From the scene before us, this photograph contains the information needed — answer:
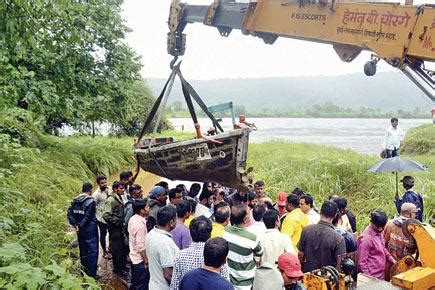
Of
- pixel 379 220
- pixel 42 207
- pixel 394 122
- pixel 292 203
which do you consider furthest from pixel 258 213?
pixel 394 122

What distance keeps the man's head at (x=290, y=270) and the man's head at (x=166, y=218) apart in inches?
42.1

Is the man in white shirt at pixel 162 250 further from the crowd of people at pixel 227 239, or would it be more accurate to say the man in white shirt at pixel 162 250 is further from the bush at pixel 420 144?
the bush at pixel 420 144

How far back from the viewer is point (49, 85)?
1194 centimetres

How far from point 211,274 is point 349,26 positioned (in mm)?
3586

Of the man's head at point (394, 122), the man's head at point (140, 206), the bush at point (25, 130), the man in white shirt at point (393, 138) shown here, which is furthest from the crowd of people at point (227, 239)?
the bush at point (25, 130)

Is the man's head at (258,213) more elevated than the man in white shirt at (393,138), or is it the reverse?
the man in white shirt at (393,138)

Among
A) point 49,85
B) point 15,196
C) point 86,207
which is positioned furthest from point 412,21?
point 49,85

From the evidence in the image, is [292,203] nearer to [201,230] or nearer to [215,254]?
[201,230]

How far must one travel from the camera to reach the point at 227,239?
12.8 ft

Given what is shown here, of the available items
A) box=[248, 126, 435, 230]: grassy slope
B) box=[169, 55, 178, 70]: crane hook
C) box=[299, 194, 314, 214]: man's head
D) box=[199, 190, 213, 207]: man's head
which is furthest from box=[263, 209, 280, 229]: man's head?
box=[248, 126, 435, 230]: grassy slope

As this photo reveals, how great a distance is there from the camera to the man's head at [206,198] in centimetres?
646

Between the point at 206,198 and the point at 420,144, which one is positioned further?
the point at 420,144

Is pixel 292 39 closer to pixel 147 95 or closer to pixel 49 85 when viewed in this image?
pixel 49 85

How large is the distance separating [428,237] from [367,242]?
603mm
